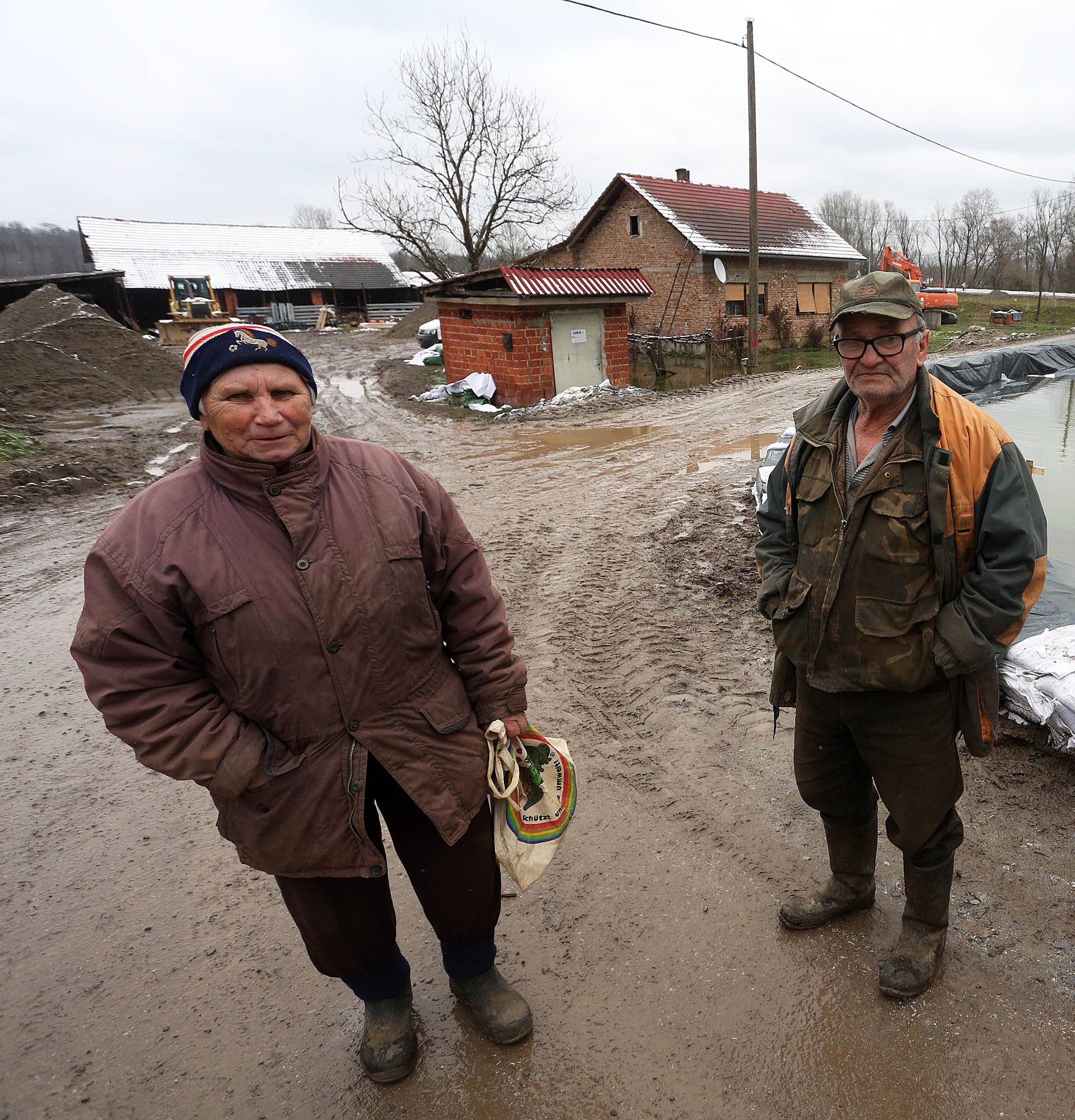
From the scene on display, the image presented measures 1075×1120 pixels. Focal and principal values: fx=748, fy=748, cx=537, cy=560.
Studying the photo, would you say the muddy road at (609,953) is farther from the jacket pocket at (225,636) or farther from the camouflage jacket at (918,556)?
the jacket pocket at (225,636)

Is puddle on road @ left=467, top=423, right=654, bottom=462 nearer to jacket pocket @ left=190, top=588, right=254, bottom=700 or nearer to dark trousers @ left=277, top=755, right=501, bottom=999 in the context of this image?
dark trousers @ left=277, top=755, right=501, bottom=999

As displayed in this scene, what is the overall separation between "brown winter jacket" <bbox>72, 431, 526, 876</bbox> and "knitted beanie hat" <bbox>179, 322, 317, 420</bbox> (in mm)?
144

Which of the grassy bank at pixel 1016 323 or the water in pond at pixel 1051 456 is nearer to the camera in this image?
the water in pond at pixel 1051 456

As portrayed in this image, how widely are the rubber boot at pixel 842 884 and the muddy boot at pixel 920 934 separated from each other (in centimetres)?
18

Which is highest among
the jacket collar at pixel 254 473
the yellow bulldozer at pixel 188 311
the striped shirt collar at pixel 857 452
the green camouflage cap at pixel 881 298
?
the yellow bulldozer at pixel 188 311

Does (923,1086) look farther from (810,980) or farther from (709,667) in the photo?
(709,667)

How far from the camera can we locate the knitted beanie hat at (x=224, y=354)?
172 cm

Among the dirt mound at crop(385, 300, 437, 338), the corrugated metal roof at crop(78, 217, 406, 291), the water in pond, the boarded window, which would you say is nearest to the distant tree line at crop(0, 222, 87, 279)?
the corrugated metal roof at crop(78, 217, 406, 291)

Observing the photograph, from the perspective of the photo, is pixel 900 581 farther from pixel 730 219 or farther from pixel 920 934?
pixel 730 219

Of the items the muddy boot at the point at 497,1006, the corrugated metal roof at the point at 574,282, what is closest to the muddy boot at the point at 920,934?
the muddy boot at the point at 497,1006

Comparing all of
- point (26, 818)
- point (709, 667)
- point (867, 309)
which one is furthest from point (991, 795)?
point (26, 818)

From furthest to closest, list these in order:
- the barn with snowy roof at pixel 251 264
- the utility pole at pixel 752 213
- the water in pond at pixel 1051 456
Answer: the barn with snowy roof at pixel 251 264 → the utility pole at pixel 752 213 → the water in pond at pixel 1051 456

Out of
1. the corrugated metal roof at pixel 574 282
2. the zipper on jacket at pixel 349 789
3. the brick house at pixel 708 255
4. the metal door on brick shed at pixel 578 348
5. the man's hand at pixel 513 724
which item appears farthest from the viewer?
the brick house at pixel 708 255

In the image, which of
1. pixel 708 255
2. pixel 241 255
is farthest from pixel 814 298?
pixel 241 255
